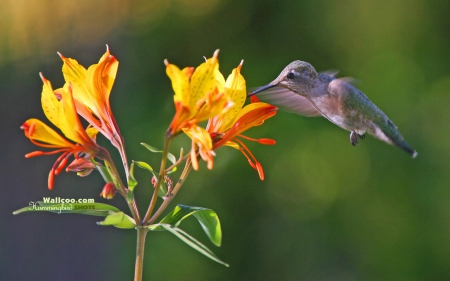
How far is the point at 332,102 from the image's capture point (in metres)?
2.20

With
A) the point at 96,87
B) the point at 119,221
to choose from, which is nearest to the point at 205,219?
the point at 119,221

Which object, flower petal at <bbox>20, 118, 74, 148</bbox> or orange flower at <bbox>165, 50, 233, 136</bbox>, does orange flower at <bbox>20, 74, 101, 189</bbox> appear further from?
orange flower at <bbox>165, 50, 233, 136</bbox>

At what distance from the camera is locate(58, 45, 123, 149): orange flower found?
137 cm

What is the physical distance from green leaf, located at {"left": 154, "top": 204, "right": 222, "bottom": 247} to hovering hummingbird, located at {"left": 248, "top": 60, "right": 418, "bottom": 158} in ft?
2.89

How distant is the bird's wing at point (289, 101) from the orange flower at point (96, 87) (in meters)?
0.95

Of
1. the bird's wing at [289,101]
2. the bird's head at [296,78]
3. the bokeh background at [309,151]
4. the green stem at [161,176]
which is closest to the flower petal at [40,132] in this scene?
the green stem at [161,176]

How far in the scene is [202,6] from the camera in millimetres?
4125

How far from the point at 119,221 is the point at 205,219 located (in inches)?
8.3

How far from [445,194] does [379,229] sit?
A: 20.3 inches

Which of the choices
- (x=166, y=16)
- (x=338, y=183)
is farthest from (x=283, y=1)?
(x=338, y=183)

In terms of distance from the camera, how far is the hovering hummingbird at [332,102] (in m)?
2.10

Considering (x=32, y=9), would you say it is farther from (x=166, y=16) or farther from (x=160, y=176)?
(x=160, y=176)

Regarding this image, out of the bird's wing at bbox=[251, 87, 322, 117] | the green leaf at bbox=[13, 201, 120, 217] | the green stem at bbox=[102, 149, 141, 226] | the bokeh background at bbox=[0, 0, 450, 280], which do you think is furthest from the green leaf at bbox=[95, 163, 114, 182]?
the bokeh background at bbox=[0, 0, 450, 280]

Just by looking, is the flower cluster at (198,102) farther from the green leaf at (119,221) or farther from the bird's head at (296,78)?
the bird's head at (296,78)
